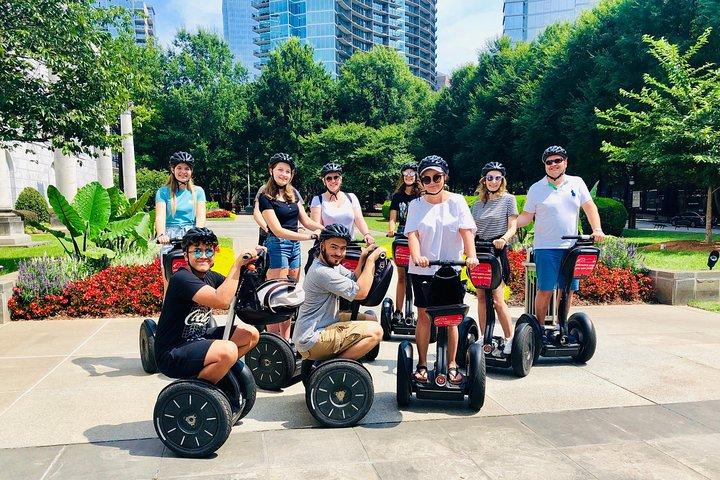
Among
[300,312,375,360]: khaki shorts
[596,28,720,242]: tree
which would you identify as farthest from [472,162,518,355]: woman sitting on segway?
[596,28,720,242]: tree

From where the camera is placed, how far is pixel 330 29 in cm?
10606

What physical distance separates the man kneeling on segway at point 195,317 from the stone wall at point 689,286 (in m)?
7.76

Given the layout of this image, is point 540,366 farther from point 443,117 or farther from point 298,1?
point 298,1

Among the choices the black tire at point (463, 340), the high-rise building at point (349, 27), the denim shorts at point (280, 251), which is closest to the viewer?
the black tire at point (463, 340)

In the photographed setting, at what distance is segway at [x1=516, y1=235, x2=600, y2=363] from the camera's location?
5238 millimetres

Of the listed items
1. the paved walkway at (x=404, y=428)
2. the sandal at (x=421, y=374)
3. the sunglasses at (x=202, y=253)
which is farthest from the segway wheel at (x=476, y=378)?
the sunglasses at (x=202, y=253)

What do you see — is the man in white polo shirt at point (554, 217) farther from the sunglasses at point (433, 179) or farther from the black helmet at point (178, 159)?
the black helmet at point (178, 159)

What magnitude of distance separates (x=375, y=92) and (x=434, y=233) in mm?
47962

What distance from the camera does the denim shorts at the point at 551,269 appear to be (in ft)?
17.8

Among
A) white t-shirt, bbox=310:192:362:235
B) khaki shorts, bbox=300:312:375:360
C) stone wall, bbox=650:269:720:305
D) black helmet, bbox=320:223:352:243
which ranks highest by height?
white t-shirt, bbox=310:192:362:235

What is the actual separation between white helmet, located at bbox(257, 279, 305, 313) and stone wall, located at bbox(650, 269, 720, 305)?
7.20 m

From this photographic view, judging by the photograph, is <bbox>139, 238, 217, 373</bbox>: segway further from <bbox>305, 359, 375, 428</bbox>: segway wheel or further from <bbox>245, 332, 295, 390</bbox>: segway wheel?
<bbox>305, 359, 375, 428</bbox>: segway wheel

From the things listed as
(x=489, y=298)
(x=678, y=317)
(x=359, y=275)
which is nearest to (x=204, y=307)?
(x=359, y=275)

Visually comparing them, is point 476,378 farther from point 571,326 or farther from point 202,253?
point 202,253
